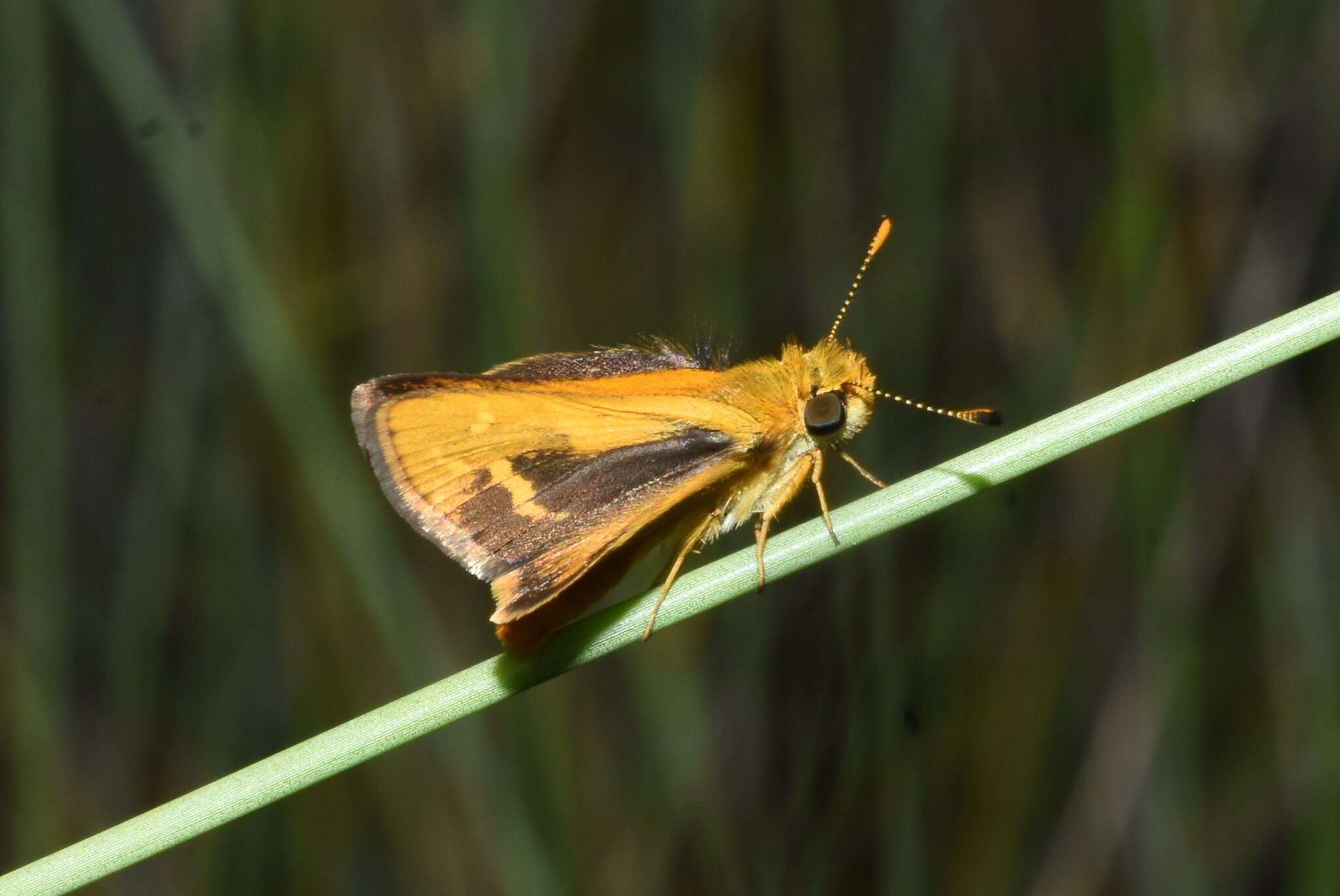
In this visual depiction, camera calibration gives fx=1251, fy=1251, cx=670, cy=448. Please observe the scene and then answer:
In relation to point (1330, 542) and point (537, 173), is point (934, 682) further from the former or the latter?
point (537, 173)

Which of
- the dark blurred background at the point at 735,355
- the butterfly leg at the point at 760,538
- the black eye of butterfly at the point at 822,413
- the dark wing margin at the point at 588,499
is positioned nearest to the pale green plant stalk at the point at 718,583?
the butterfly leg at the point at 760,538

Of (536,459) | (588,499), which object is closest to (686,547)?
(588,499)

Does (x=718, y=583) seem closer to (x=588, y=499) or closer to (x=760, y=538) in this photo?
(x=760, y=538)

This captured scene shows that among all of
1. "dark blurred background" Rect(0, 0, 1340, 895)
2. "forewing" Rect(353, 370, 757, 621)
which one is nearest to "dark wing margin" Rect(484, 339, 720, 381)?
"forewing" Rect(353, 370, 757, 621)

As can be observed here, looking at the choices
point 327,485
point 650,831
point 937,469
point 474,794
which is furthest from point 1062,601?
point 937,469

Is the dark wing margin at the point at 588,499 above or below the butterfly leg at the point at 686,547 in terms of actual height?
above

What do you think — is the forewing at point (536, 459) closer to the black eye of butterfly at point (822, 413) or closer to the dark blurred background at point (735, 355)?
the black eye of butterfly at point (822, 413)

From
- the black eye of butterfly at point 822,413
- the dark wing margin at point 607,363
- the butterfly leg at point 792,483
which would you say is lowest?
the butterfly leg at point 792,483
